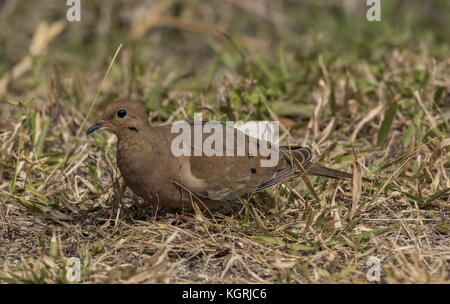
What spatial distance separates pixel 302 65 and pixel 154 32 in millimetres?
2365

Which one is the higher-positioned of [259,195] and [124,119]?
[124,119]

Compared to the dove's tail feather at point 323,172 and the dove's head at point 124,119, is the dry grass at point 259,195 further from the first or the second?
the dove's head at point 124,119

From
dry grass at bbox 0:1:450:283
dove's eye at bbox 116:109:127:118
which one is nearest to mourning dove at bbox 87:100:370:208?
dove's eye at bbox 116:109:127:118

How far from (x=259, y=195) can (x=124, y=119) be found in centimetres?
84

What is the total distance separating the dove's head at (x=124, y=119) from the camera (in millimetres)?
3795

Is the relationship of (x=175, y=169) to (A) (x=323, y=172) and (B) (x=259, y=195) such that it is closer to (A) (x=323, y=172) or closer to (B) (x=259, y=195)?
(B) (x=259, y=195)

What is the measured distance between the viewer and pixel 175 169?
12.1ft

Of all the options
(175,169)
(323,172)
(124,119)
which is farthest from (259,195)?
(124,119)

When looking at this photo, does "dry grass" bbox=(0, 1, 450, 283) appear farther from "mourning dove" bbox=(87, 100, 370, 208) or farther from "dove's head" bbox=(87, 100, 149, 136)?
"dove's head" bbox=(87, 100, 149, 136)

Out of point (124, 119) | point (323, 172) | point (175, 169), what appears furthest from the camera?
point (323, 172)

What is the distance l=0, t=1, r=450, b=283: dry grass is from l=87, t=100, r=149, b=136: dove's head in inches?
10.3

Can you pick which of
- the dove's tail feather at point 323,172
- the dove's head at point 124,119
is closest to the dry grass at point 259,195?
the dove's tail feather at point 323,172

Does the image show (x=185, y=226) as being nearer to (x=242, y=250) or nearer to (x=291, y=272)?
(x=242, y=250)
